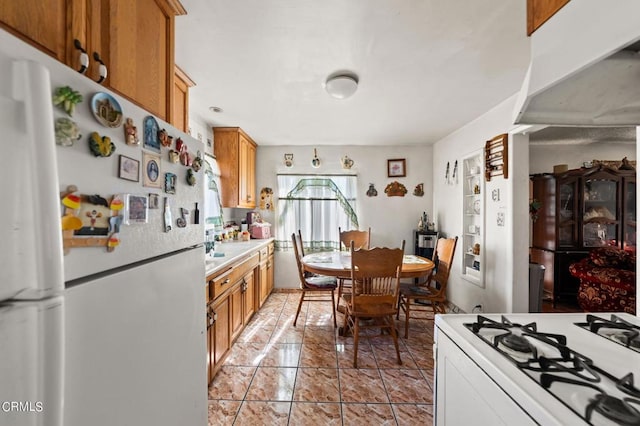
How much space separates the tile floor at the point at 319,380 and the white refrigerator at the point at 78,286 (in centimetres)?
91

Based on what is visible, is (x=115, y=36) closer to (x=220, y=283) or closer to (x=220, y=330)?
(x=220, y=283)

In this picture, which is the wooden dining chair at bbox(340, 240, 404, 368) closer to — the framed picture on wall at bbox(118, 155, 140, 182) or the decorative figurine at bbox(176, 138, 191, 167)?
the decorative figurine at bbox(176, 138, 191, 167)

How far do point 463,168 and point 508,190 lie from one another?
2.91ft

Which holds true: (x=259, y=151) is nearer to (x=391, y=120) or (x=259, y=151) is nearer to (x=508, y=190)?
(x=391, y=120)

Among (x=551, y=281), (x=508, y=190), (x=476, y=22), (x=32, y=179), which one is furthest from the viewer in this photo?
(x=551, y=281)

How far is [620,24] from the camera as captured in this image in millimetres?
591

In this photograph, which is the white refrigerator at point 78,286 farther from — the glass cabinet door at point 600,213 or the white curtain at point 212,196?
the glass cabinet door at point 600,213

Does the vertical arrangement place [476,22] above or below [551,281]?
above

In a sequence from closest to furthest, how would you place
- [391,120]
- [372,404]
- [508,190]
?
[372,404] → [508,190] → [391,120]

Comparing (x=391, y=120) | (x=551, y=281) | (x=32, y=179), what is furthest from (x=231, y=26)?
(x=551, y=281)

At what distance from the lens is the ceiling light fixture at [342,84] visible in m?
2.03

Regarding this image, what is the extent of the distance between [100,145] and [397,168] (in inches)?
160

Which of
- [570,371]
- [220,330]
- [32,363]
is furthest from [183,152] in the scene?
[220,330]

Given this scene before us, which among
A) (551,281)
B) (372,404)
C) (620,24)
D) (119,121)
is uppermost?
(620,24)
